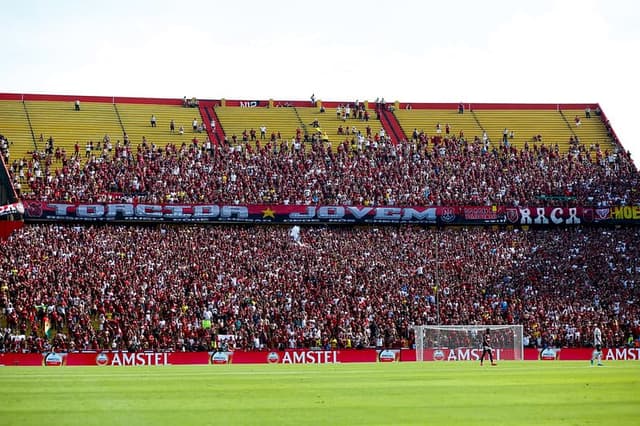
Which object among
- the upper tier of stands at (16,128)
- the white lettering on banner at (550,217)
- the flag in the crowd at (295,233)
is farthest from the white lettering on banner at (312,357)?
the upper tier of stands at (16,128)

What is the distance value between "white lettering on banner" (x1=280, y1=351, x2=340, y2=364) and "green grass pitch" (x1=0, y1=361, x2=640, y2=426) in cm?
1789

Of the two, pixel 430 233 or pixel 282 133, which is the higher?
pixel 282 133

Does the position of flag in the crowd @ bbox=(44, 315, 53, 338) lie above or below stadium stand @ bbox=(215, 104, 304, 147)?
below

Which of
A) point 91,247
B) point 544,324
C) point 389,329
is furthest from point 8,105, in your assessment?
point 544,324

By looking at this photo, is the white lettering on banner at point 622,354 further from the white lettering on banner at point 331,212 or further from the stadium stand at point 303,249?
the white lettering on banner at point 331,212

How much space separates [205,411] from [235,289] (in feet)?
116

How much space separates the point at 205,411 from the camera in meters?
17.5

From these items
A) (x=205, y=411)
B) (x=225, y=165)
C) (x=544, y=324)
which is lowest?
(x=544, y=324)

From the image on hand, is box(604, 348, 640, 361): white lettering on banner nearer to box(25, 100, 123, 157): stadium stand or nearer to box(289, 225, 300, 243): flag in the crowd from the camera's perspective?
box(289, 225, 300, 243): flag in the crowd

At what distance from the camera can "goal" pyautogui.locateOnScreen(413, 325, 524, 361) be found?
47.6 m

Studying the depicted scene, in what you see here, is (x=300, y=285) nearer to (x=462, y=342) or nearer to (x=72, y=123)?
(x=462, y=342)

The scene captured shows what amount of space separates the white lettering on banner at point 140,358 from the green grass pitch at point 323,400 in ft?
52.9

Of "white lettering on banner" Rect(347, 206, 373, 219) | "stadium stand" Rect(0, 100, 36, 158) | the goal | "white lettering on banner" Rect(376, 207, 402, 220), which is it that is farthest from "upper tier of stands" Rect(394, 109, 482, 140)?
the goal

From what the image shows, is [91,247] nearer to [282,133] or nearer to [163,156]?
[163,156]
